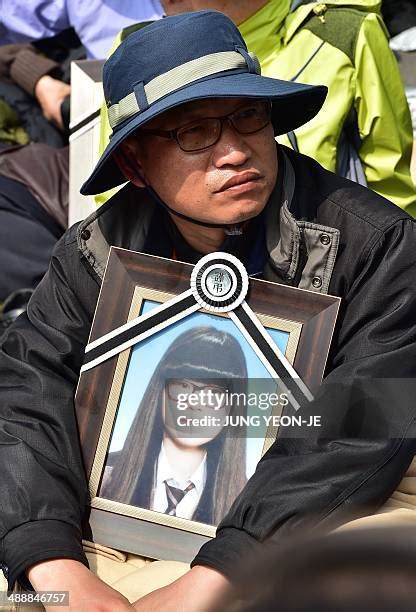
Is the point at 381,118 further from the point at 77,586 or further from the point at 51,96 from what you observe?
the point at 51,96

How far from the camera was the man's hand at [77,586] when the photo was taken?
1.46 metres

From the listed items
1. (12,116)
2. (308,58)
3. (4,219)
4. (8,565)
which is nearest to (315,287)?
(8,565)

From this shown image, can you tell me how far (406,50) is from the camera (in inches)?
123

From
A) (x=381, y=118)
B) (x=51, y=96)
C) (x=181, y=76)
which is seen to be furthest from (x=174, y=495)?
(x=51, y=96)

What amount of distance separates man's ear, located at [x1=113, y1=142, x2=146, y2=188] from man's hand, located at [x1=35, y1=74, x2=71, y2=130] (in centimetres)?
178

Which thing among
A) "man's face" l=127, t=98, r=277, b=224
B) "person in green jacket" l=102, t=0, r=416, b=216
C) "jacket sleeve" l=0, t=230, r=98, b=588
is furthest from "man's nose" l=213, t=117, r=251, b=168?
"person in green jacket" l=102, t=0, r=416, b=216

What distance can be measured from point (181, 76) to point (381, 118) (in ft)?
2.71

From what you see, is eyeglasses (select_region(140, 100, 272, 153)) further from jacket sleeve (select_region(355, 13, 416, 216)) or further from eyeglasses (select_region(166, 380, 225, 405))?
jacket sleeve (select_region(355, 13, 416, 216))

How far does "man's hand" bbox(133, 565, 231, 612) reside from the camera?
1428 millimetres

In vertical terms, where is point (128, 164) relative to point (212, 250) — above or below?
above

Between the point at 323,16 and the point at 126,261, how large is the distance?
1037 mm

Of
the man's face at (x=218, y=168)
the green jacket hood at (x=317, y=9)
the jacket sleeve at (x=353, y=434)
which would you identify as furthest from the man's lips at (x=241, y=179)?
the green jacket hood at (x=317, y=9)

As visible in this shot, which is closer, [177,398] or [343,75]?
[177,398]

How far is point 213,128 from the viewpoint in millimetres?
1654
